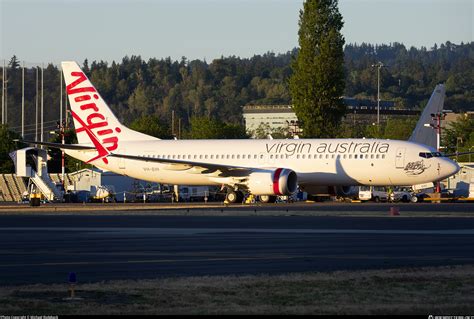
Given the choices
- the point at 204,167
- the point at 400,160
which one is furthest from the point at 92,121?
the point at 400,160

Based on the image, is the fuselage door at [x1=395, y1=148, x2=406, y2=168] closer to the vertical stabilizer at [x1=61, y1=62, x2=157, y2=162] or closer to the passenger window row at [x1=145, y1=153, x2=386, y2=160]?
the passenger window row at [x1=145, y1=153, x2=386, y2=160]

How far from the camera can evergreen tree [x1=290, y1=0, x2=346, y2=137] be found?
8612 cm

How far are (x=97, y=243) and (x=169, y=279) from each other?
9528mm

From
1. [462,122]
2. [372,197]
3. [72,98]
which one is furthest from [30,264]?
[462,122]

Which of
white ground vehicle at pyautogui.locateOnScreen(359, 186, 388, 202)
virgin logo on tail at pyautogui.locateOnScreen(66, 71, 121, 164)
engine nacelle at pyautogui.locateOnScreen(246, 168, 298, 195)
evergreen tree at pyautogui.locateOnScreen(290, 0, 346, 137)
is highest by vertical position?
evergreen tree at pyautogui.locateOnScreen(290, 0, 346, 137)

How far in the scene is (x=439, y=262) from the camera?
75.0ft

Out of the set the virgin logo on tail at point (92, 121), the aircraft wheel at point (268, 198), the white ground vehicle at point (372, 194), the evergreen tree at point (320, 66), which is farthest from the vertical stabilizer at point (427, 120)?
the virgin logo on tail at point (92, 121)

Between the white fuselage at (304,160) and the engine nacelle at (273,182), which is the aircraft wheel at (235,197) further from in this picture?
the engine nacelle at (273,182)

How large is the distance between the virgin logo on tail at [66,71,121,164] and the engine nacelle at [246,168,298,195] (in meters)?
11.0

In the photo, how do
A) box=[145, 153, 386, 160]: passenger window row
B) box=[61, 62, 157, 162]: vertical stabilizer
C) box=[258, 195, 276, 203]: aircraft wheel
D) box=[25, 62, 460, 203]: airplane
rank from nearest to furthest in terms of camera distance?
box=[25, 62, 460, 203]: airplane < box=[145, 153, 386, 160]: passenger window row < box=[258, 195, 276, 203]: aircraft wheel < box=[61, 62, 157, 162]: vertical stabilizer

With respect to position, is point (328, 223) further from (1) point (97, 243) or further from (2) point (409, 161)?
(2) point (409, 161)

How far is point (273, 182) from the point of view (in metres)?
58.1

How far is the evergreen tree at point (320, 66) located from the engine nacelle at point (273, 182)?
2815 cm

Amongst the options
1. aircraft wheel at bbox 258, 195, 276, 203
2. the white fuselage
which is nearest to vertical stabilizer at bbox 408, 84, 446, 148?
the white fuselage
